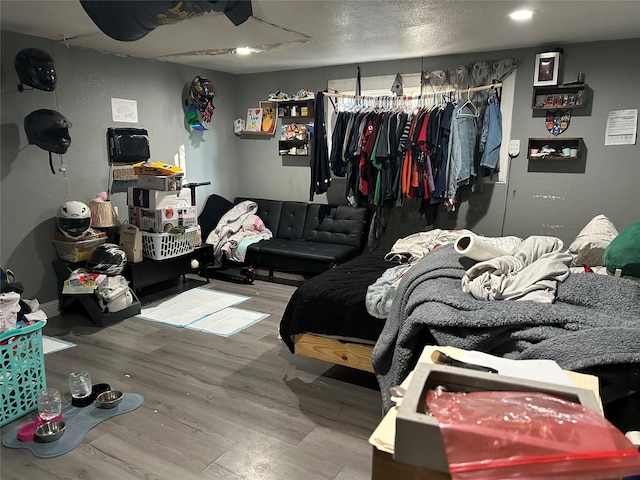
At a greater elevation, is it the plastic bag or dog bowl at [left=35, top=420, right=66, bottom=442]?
the plastic bag

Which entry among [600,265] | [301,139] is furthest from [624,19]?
[301,139]

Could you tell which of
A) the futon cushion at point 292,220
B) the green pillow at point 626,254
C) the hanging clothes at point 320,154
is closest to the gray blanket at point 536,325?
the green pillow at point 626,254

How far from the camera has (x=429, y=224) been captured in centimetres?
455

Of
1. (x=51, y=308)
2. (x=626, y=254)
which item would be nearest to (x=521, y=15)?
(x=626, y=254)

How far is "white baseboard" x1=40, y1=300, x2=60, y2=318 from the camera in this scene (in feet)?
12.7

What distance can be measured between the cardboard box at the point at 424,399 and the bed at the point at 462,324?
0.66m

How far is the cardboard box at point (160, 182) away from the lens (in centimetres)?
409

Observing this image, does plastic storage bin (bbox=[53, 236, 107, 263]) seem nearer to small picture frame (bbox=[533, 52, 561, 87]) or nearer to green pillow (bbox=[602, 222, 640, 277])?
green pillow (bbox=[602, 222, 640, 277])

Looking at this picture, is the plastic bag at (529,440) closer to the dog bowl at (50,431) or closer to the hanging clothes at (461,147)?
the dog bowl at (50,431)

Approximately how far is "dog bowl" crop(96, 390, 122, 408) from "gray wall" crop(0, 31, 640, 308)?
175 cm

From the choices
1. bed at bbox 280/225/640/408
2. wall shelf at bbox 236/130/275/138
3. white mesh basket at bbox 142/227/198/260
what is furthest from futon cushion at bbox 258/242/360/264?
bed at bbox 280/225/640/408

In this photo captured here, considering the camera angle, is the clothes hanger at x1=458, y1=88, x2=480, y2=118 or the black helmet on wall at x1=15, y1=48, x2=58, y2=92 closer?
the black helmet on wall at x1=15, y1=48, x2=58, y2=92

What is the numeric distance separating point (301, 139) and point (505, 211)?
2.32 metres

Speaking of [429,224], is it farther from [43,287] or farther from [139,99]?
[43,287]
